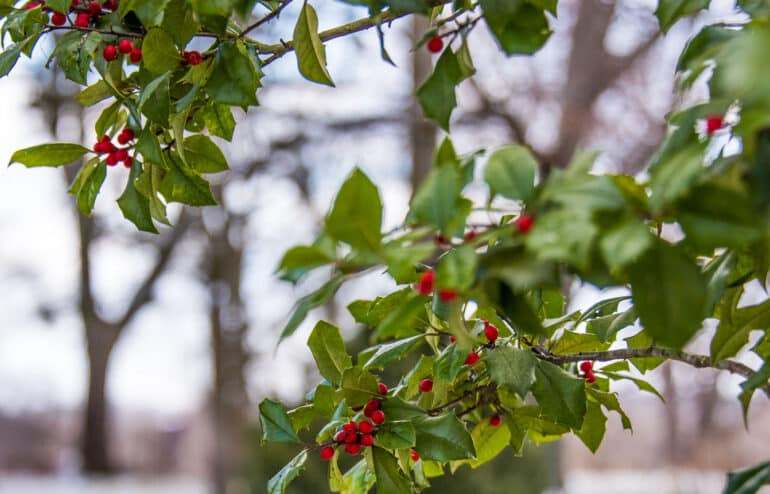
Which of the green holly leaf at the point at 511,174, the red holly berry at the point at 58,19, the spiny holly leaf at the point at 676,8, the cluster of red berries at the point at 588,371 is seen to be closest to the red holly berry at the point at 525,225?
the green holly leaf at the point at 511,174

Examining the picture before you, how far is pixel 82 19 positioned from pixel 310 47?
0.73 ft

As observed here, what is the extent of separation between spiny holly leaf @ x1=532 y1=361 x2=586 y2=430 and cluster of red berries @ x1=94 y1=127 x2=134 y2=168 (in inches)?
18.1

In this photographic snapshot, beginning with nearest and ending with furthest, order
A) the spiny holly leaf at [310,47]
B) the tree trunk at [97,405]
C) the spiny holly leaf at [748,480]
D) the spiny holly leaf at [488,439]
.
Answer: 1. the spiny holly leaf at [748,480]
2. the spiny holly leaf at [310,47]
3. the spiny holly leaf at [488,439]
4. the tree trunk at [97,405]

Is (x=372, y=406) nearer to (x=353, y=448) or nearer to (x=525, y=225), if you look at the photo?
(x=353, y=448)

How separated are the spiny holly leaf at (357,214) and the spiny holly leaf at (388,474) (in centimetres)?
35

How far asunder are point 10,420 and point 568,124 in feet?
30.2

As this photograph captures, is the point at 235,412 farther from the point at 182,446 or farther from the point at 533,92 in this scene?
the point at 182,446

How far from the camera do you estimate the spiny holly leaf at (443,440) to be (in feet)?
2.37

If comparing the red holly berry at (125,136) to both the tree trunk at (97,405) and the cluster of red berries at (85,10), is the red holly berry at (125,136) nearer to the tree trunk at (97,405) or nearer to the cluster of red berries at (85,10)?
the cluster of red berries at (85,10)

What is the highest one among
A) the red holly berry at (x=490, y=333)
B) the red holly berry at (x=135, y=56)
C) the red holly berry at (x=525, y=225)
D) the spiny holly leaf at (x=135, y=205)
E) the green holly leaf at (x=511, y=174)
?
the red holly berry at (x=135, y=56)

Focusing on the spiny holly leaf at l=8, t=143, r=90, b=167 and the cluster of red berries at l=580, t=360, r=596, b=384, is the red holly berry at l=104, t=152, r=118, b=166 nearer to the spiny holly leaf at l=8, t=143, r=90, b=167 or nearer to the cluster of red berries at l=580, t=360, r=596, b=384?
the spiny holly leaf at l=8, t=143, r=90, b=167

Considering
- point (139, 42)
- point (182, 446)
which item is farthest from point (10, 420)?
point (139, 42)

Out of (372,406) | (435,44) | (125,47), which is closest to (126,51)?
(125,47)

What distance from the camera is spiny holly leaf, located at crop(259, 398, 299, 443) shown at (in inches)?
30.7
